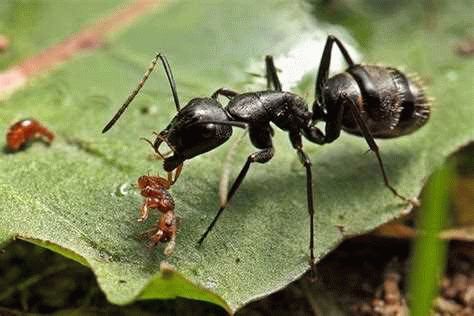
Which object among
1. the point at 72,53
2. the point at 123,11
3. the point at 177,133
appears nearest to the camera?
the point at 177,133

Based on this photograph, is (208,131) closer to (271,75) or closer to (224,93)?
(224,93)

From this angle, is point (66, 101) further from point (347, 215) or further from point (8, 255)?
point (347, 215)

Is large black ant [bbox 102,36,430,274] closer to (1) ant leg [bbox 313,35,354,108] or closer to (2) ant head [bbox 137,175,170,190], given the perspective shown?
(1) ant leg [bbox 313,35,354,108]

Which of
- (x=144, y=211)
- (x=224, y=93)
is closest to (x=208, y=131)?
(x=144, y=211)

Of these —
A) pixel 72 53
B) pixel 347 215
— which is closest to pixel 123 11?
pixel 72 53

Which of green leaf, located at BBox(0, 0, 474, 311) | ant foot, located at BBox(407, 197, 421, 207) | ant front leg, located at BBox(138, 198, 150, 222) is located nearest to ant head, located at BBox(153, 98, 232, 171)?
ant front leg, located at BBox(138, 198, 150, 222)

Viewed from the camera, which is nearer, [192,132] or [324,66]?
[192,132]

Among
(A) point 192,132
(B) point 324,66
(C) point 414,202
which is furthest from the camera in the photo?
(B) point 324,66
